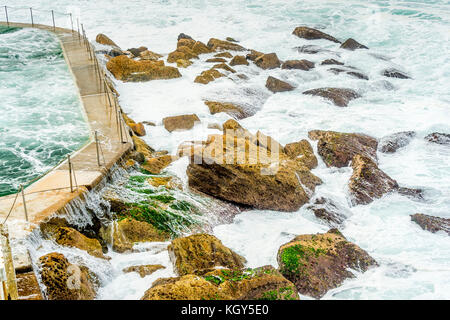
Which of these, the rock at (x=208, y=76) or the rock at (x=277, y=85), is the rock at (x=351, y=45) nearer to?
the rock at (x=277, y=85)

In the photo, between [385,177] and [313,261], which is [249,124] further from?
[313,261]

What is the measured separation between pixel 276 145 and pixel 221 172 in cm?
246

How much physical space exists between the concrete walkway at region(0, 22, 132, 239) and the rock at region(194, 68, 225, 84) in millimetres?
3358

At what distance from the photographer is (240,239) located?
707 centimetres

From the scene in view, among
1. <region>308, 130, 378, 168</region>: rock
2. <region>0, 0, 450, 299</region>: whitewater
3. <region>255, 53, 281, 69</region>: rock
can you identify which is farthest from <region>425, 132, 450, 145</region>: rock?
<region>255, 53, 281, 69</region>: rock

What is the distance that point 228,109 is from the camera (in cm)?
1208

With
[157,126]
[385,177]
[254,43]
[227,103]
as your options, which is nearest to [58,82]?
[157,126]

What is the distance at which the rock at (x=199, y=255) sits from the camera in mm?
5859

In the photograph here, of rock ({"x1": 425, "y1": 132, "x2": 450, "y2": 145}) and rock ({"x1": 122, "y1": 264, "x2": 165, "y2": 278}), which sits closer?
rock ({"x1": 122, "y1": 264, "x2": 165, "y2": 278})

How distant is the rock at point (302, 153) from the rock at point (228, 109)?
248 centimetres

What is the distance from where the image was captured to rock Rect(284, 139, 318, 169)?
9.51 meters

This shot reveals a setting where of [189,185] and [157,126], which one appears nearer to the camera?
[189,185]

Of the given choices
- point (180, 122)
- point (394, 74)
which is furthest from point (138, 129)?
point (394, 74)

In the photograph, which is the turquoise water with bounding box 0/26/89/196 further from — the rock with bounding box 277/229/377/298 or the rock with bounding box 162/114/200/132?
the rock with bounding box 277/229/377/298
